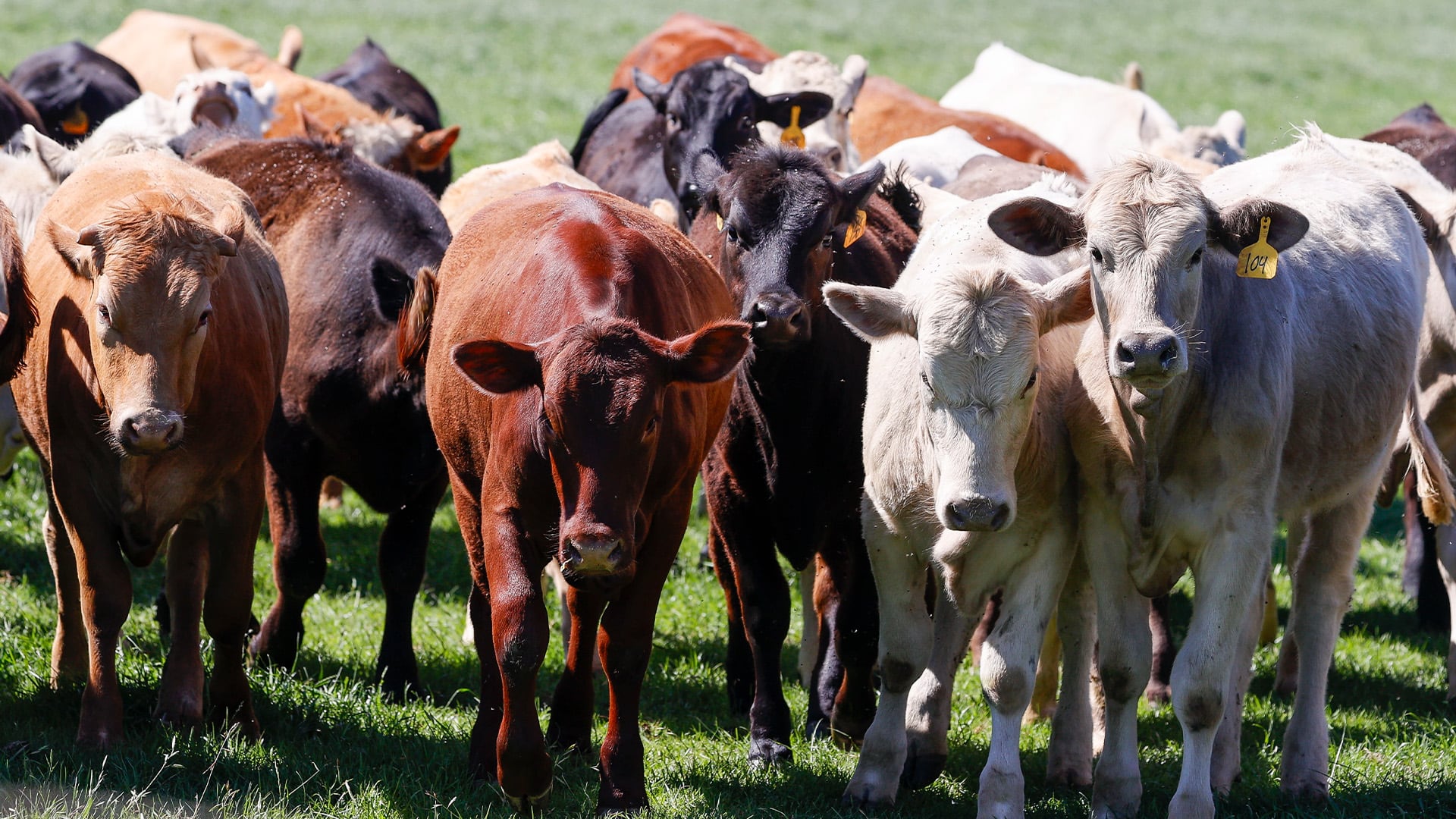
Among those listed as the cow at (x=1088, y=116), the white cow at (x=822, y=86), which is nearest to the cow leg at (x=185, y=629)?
the white cow at (x=822, y=86)

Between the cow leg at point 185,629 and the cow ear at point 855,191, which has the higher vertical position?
the cow ear at point 855,191

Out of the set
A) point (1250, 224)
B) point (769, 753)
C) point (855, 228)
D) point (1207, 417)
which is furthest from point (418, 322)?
point (1250, 224)

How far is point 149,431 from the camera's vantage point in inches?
199

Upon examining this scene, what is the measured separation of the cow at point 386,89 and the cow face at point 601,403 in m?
8.24

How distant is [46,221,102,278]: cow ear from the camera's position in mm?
5291

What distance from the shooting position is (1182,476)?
17.5 ft

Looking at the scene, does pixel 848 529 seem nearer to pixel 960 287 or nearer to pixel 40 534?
pixel 960 287

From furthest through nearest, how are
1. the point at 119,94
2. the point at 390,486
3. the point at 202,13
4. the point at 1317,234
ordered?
Answer: the point at 202,13, the point at 119,94, the point at 390,486, the point at 1317,234

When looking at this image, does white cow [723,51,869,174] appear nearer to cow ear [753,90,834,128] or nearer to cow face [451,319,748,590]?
cow ear [753,90,834,128]

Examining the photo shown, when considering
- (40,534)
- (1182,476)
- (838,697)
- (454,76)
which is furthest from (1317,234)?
(454,76)

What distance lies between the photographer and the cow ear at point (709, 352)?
4801 mm

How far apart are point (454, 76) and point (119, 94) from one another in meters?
12.4

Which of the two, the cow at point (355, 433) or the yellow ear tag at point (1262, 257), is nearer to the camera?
the yellow ear tag at point (1262, 257)

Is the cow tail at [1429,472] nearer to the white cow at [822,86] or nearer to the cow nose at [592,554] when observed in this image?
the cow nose at [592,554]
